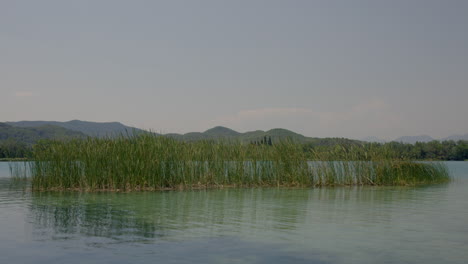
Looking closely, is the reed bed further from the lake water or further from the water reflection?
the lake water

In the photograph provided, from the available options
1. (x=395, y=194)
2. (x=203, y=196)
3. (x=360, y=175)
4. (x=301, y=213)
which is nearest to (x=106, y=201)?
(x=203, y=196)

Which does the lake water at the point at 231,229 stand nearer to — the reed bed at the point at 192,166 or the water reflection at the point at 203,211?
the water reflection at the point at 203,211

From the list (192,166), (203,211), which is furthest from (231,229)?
(192,166)

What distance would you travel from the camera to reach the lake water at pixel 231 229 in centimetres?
686

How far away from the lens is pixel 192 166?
16938 millimetres

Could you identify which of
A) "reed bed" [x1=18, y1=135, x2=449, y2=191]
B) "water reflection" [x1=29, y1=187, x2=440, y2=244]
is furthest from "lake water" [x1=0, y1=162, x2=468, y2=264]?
"reed bed" [x1=18, y1=135, x2=449, y2=191]

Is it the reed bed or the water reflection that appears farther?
the reed bed

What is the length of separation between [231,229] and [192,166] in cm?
820

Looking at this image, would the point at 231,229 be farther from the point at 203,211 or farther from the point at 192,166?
the point at 192,166

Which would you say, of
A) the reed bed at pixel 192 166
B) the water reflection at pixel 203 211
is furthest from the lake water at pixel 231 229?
the reed bed at pixel 192 166

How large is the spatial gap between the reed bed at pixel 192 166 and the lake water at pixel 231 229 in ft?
4.61

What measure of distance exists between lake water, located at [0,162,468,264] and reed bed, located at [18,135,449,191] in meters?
1.41

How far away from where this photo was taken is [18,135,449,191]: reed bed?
15898 mm

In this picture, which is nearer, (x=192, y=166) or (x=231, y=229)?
(x=231, y=229)
